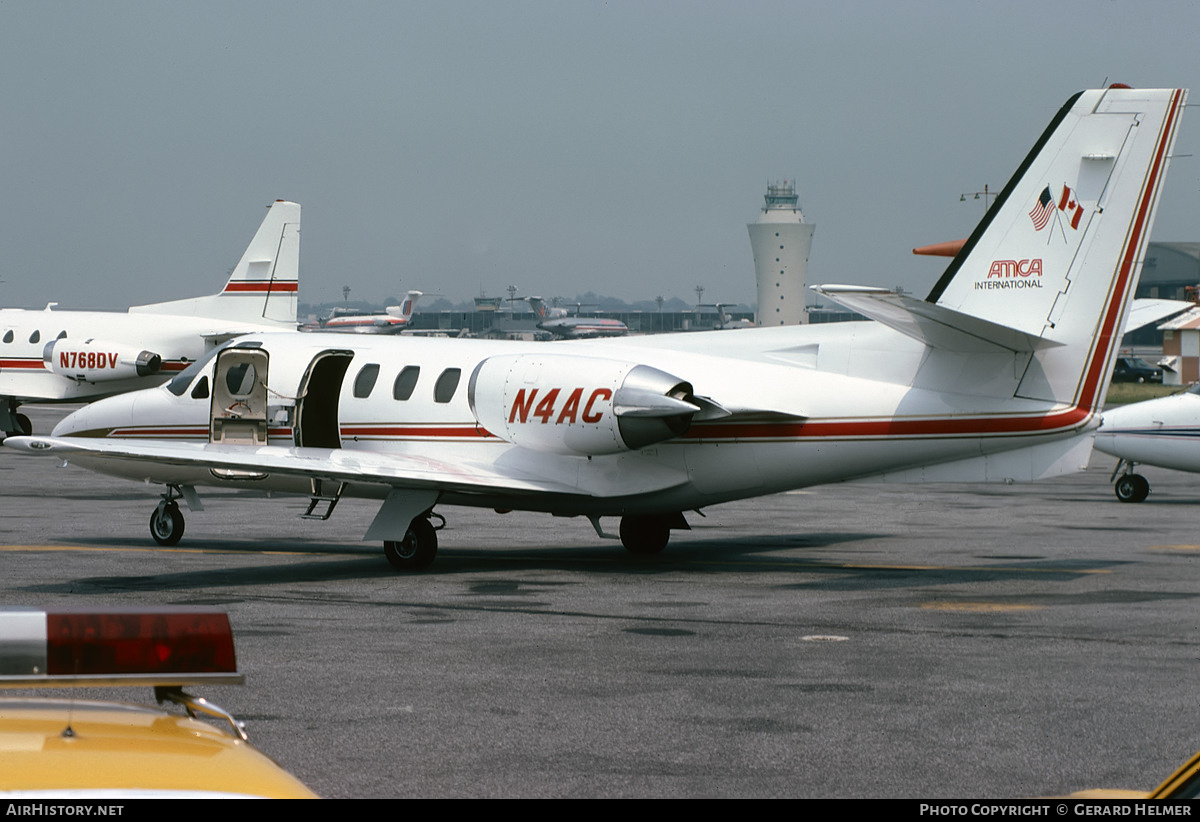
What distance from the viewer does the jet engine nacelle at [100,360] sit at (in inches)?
1642

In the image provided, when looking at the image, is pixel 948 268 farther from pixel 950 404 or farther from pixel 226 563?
pixel 226 563

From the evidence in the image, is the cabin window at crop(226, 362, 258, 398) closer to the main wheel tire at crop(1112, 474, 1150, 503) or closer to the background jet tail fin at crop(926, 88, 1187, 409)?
the background jet tail fin at crop(926, 88, 1187, 409)

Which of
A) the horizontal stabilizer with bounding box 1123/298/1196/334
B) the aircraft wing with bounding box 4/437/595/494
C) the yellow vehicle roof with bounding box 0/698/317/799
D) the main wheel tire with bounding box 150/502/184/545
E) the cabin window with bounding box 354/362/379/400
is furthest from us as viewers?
the horizontal stabilizer with bounding box 1123/298/1196/334

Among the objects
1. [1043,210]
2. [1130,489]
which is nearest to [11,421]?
[1130,489]

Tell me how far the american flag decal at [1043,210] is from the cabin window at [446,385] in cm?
658

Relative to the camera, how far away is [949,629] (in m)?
12.9

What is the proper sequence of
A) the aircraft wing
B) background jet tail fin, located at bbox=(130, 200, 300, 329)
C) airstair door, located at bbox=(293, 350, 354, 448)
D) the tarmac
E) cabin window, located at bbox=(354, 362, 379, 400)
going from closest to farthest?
the tarmac → the aircraft wing → cabin window, located at bbox=(354, 362, 379, 400) → airstair door, located at bbox=(293, 350, 354, 448) → background jet tail fin, located at bbox=(130, 200, 300, 329)

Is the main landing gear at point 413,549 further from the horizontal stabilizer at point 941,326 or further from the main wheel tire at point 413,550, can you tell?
the horizontal stabilizer at point 941,326

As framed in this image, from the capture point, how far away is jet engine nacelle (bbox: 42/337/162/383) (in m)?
41.7

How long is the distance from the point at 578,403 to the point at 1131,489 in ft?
42.3

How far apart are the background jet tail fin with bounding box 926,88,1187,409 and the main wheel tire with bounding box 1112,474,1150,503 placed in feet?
34.0

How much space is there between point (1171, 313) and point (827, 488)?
318 inches

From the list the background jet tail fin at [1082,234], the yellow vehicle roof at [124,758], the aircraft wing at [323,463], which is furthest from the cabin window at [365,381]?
the yellow vehicle roof at [124,758]

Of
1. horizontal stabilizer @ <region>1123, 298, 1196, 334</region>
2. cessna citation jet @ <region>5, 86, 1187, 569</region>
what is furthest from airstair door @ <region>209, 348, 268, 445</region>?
horizontal stabilizer @ <region>1123, 298, 1196, 334</region>
